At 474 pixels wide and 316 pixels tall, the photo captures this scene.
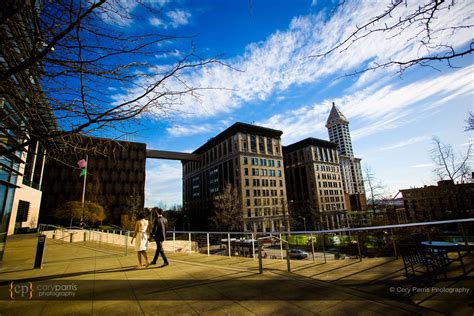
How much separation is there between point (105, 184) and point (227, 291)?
67594 mm

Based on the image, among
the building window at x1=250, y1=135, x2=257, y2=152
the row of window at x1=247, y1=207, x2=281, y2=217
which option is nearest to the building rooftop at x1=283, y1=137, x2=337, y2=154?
the building window at x1=250, y1=135, x2=257, y2=152

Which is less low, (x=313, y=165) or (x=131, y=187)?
(x=313, y=165)

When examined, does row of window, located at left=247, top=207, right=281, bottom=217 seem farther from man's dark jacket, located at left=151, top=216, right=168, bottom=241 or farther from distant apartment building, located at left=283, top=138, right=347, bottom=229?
man's dark jacket, located at left=151, top=216, right=168, bottom=241

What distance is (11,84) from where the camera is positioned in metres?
3.07

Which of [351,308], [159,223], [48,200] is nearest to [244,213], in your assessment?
[48,200]

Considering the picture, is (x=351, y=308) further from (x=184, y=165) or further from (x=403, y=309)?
(x=184, y=165)

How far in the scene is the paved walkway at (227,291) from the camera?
384cm

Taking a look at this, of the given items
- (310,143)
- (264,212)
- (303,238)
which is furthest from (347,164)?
(303,238)

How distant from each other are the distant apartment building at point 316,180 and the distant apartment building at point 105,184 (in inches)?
2079

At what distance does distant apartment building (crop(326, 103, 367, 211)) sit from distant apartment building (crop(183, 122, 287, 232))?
37.3 meters

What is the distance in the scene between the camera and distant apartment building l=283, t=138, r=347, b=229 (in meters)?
83.7

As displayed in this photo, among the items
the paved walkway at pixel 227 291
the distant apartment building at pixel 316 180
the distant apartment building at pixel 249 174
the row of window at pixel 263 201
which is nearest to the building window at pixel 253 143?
the distant apartment building at pixel 249 174

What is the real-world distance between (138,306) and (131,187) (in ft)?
220

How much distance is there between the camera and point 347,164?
133m
